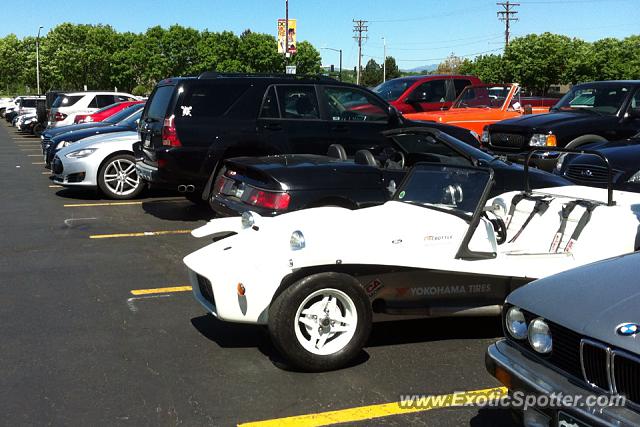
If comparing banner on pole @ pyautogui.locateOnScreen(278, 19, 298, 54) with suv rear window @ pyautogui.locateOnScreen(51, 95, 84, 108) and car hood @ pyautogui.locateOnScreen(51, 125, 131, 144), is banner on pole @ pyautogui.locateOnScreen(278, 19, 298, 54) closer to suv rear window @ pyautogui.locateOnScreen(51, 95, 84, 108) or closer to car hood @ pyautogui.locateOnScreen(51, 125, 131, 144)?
suv rear window @ pyautogui.locateOnScreen(51, 95, 84, 108)

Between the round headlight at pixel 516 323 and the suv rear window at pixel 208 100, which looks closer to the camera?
the round headlight at pixel 516 323

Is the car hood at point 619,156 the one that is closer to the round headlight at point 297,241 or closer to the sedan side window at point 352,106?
the sedan side window at point 352,106

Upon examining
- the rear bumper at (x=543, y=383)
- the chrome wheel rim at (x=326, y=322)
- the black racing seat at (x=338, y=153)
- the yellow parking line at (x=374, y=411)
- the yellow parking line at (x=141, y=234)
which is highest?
the black racing seat at (x=338, y=153)

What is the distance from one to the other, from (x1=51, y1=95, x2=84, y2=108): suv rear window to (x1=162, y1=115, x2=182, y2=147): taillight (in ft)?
48.5

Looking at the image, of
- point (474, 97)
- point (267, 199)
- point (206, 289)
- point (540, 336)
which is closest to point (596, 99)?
point (474, 97)

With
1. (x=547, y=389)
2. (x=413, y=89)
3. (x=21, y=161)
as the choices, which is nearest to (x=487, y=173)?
(x=547, y=389)

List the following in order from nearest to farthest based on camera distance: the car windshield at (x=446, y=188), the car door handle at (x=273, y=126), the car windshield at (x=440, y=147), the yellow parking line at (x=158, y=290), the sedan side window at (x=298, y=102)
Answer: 1. the car windshield at (x=446, y=188)
2. the yellow parking line at (x=158, y=290)
3. the car windshield at (x=440, y=147)
4. the car door handle at (x=273, y=126)
5. the sedan side window at (x=298, y=102)

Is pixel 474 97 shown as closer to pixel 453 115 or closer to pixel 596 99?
pixel 453 115

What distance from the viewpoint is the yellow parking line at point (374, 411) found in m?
3.75

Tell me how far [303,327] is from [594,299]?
1.96 m

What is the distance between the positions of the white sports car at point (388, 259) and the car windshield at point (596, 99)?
24.2 feet

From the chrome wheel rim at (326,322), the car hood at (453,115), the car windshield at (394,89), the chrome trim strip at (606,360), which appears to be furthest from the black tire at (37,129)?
the chrome trim strip at (606,360)

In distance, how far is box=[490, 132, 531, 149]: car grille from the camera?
11.7 m

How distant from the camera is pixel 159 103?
9641 millimetres
